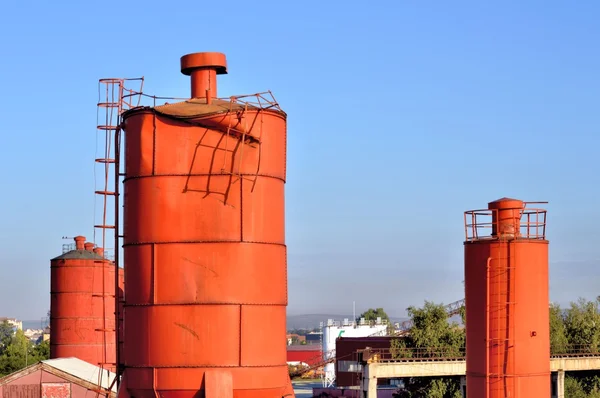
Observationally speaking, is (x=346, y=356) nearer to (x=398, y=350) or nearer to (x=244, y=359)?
(x=398, y=350)

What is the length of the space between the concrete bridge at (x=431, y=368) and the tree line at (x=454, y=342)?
266 cm

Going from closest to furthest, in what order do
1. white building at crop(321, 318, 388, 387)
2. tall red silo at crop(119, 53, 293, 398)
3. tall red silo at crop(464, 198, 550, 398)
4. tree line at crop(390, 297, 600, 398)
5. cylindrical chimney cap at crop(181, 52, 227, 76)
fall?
tall red silo at crop(119, 53, 293, 398), cylindrical chimney cap at crop(181, 52, 227, 76), tall red silo at crop(464, 198, 550, 398), tree line at crop(390, 297, 600, 398), white building at crop(321, 318, 388, 387)

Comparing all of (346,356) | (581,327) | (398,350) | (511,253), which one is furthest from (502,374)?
(346,356)

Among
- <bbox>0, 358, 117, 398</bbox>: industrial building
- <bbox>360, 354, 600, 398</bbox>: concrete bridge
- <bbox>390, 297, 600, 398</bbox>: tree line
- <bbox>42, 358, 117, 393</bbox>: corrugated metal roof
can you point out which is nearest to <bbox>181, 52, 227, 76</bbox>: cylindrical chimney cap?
<bbox>42, 358, 117, 393</bbox>: corrugated metal roof

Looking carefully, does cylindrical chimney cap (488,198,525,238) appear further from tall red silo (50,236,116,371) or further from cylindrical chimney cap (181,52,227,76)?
tall red silo (50,236,116,371)

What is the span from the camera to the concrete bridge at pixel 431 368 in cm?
4159

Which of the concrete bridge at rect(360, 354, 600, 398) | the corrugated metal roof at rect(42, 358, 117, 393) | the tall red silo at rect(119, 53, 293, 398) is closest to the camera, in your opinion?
the tall red silo at rect(119, 53, 293, 398)

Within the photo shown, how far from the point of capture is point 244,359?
19109 millimetres

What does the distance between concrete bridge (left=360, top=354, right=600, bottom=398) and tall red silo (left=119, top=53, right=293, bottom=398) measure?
72.4 ft

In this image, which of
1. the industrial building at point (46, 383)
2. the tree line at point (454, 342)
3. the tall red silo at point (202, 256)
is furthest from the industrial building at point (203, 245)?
the tree line at point (454, 342)

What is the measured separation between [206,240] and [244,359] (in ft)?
7.89

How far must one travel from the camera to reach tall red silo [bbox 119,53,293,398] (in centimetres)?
1895

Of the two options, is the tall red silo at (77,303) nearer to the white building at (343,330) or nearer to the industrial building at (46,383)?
the industrial building at (46,383)

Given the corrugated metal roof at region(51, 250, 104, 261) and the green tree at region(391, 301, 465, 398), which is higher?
the corrugated metal roof at region(51, 250, 104, 261)
